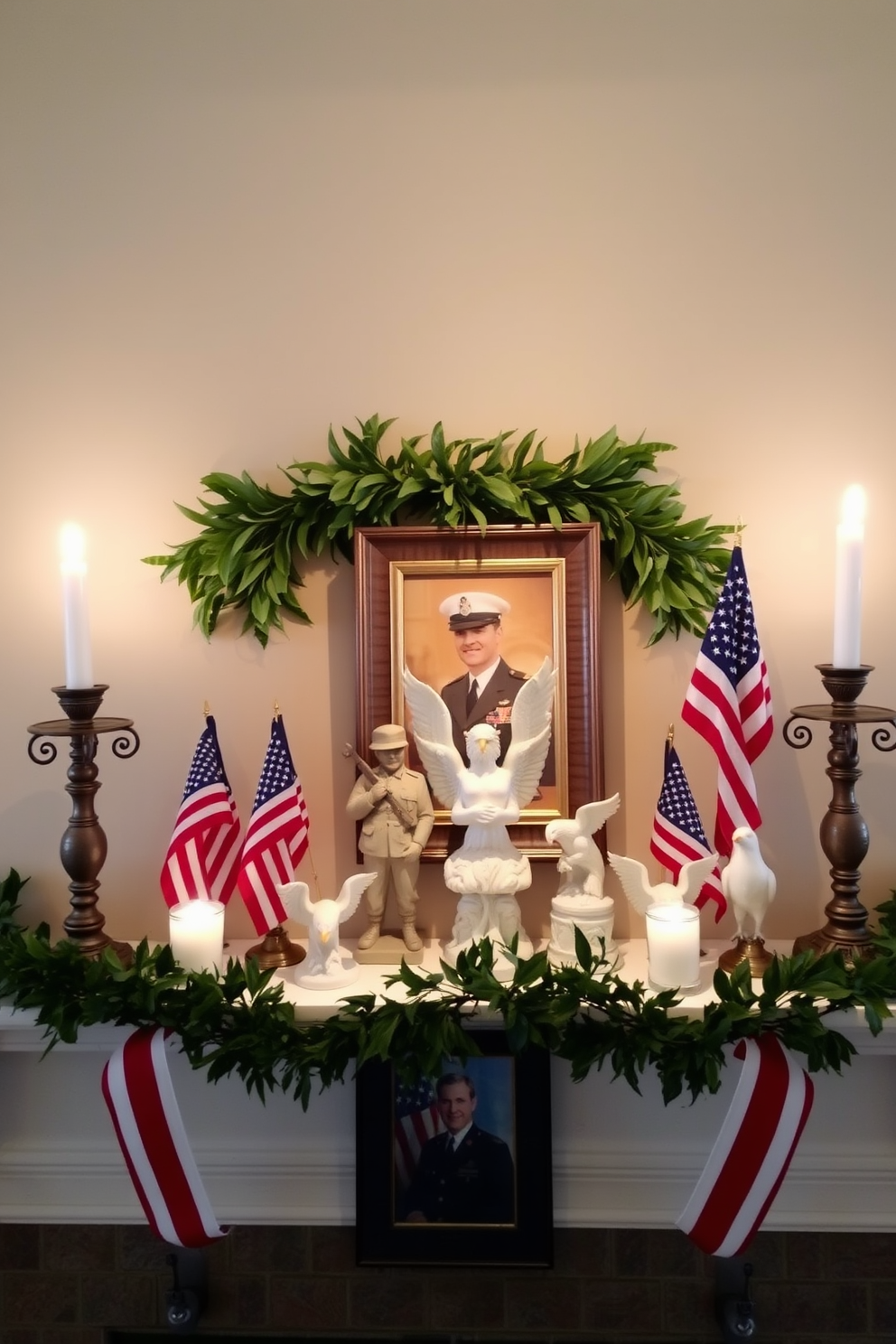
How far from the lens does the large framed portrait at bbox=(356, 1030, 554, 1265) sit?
1433 mm

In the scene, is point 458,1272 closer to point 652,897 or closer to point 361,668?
point 652,897

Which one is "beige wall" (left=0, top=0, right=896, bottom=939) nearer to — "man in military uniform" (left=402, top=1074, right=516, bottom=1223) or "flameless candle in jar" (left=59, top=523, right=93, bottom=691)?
"flameless candle in jar" (left=59, top=523, right=93, bottom=691)

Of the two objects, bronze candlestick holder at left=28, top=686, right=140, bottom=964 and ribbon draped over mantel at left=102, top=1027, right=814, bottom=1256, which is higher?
bronze candlestick holder at left=28, top=686, right=140, bottom=964

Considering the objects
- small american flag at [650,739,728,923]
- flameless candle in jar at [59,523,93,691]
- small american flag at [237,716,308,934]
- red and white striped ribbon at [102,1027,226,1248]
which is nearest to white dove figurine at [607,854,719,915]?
small american flag at [650,739,728,923]

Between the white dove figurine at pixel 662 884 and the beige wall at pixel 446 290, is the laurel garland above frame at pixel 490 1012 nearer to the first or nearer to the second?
the white dove figurine at pixel 662 884

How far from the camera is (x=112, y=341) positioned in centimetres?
150

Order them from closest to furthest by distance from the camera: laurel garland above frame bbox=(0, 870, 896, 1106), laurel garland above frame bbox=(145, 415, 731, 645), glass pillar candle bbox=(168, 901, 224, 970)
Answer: laurel garland above frame bbox=(0, 870, 896, 1106) → glass pillar candle bbox=(168, 901, 224, 970) → laurel garland above frame bbox=(145, 415, 731, 645)

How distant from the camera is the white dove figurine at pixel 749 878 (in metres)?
1.30

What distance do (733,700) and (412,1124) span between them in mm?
840

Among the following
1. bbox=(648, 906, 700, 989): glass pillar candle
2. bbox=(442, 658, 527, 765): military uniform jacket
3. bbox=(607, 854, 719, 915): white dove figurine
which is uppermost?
bbox=(442, 658, 527, 765): military uniform jacket

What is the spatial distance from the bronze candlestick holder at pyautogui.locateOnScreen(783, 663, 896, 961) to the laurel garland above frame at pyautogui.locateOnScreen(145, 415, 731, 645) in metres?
0.25

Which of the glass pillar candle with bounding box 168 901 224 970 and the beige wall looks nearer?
the glass pillar candle with bounding box 168 901 224 970

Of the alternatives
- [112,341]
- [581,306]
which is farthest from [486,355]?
[112,341]

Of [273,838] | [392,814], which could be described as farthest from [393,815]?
[273,838]
